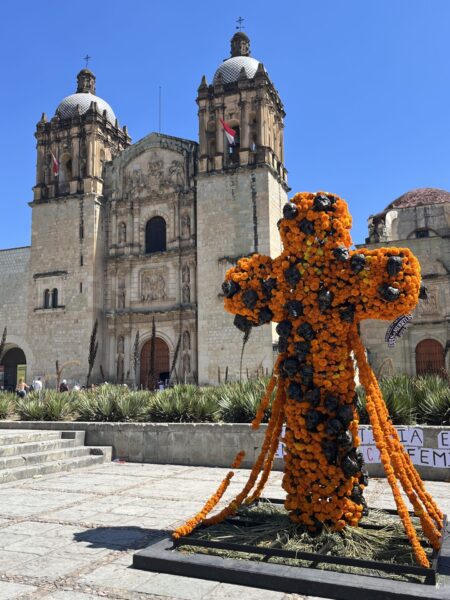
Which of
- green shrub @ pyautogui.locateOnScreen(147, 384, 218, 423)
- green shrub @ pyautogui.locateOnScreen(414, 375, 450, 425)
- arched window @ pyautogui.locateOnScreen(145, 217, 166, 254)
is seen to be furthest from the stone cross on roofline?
arched window @ pyautogui.locateOnScreen(145, 217, 166, 254)

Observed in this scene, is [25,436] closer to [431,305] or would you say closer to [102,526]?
[102,526]

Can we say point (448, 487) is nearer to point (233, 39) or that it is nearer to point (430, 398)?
point (430, 398)

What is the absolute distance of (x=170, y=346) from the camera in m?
24.5

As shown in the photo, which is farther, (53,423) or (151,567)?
(53,423)

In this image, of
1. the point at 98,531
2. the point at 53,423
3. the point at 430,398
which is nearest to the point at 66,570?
the point at 98,531

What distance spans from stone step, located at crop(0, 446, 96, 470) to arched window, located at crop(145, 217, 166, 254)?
17.0 meters

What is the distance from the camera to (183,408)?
32.2 feet

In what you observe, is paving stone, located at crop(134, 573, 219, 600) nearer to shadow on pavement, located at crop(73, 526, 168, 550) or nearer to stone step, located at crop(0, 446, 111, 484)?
shadow on pavement, located at crop(73, 526, 168, 550)

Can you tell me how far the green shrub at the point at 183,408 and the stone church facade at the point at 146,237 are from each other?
37.9 ft

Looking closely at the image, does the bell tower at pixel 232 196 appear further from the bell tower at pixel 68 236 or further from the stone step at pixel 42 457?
the stone step at pixel 42 457

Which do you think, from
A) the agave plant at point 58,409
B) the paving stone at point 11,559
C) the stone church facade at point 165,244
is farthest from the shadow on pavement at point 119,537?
the stone church facade at point 165,244

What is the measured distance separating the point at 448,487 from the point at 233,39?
25.6m

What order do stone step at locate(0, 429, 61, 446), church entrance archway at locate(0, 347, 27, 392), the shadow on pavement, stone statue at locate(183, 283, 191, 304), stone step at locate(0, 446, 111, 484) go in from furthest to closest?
church entrance archway at locate(0, 347, 27, 392), stone statue at locate(183, 283, 191, 304), stone step at locate(0, 429, 61, 446), stone step at locate(0, 446, 111, 484), the shadow on pavement

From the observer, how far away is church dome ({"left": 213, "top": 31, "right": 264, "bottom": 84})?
25203mm
